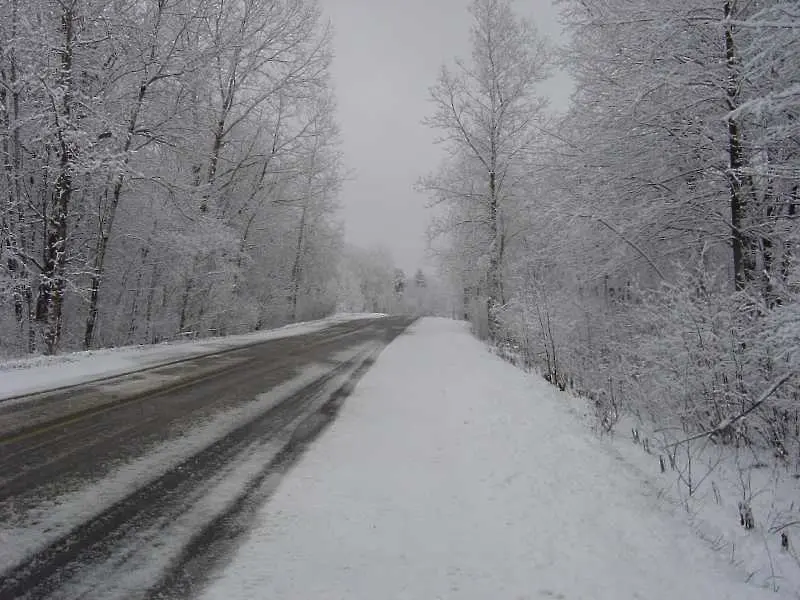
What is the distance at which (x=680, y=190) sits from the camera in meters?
7.61

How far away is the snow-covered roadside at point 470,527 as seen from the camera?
2.56m

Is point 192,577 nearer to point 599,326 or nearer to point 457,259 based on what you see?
point 599,326

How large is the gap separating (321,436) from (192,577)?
269 cm

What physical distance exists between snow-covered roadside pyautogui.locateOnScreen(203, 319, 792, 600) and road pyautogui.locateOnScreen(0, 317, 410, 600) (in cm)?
31

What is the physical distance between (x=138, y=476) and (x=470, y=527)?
273 cm

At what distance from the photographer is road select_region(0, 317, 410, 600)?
252cm

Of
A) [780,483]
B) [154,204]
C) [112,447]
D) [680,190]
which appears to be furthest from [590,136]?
[154,204]

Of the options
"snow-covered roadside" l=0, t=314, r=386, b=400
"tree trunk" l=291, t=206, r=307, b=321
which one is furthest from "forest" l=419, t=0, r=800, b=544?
"tree trunk" l=291, t=206, r=307, b=321

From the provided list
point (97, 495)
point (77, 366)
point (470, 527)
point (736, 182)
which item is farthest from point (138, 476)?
point (736, 182)

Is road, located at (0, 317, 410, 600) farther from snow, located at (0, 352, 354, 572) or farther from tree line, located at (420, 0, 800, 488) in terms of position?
tree line, located at (420, 0, 800, 488)

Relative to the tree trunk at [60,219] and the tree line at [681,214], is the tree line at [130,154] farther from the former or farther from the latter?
the tree line at [681,214]

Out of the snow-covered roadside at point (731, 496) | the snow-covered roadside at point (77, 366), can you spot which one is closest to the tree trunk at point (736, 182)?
the snow-covered roadside at point (731, 496)

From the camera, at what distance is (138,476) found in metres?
3.77

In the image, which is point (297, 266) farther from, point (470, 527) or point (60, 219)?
point (470, 527)
